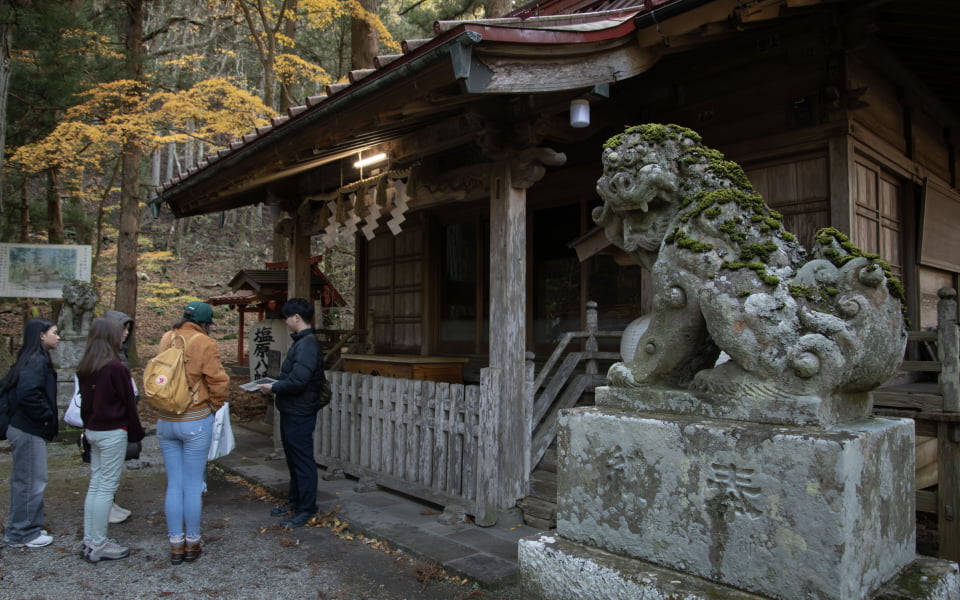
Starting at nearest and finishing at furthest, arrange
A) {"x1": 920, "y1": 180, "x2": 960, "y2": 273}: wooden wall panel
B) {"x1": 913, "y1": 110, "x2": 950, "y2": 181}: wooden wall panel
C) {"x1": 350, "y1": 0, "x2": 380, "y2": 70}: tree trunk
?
{"x1": 920, "y1": 180, "x2": 960, "y2": 273}: wooden wall panel, {"x1": 913, "y1": 110, "x2": 950, "y2": 181}: wooden wall panel, {"x1": 350, "y1": 0, "x2": 380, "y2": 70}: tree trunk

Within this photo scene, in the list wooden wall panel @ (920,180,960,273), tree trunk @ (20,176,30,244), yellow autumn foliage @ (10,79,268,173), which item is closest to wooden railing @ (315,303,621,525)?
wooden wall panel @ (920,180,960,273)

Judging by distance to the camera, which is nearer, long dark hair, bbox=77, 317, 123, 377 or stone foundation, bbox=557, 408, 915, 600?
stone foundation, bbox=557, 408, 915, 600

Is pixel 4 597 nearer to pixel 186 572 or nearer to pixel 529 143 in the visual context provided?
pixel 186 572

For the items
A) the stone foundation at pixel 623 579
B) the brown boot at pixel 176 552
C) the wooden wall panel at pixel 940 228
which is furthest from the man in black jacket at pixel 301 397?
the wooden wall panel at pixel 940 228

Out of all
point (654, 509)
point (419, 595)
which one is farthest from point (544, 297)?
point (654, 509)

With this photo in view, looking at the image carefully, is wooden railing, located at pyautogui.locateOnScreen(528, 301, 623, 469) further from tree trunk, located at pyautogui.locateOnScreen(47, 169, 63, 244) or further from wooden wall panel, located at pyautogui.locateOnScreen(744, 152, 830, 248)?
tree trunk, located at pyautogui.locateOnScreen(47, 169, 63, 244)

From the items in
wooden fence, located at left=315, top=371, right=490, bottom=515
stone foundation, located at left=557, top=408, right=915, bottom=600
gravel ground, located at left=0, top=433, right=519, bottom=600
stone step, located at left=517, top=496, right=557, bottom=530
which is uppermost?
stone foundation, located at left=557, top=408, right=915, bottom=600

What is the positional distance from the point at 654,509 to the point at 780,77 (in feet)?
15.6

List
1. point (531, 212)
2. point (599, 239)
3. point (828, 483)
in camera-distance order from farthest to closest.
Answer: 1. point (531, 212)
2. point (599, 239)
3. point (828, 483)

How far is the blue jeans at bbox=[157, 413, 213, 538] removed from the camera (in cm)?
433

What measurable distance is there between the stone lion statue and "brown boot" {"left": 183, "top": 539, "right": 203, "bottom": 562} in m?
3.71

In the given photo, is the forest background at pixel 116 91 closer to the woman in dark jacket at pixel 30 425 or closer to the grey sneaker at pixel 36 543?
the woman in dark jacket at pixel 30 425

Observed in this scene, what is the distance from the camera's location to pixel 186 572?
4.35 m

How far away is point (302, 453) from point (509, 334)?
6.97 feet
